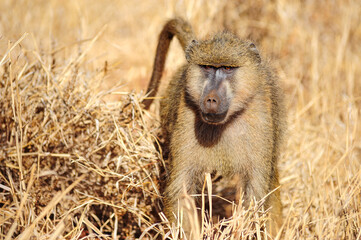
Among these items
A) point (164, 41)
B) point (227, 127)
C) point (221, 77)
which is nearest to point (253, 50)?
point (221, 77)

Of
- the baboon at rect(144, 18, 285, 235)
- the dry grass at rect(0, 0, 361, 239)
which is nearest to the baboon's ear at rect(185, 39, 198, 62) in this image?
the baboon at rect(144, 18, 285, 235)

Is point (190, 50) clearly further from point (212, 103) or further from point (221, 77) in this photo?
point (212, 103)

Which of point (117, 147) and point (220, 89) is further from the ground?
point (220, 89)

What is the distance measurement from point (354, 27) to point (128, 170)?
4059 millimetres

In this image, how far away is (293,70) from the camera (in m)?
5.92

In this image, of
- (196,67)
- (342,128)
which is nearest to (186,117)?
(196,67)

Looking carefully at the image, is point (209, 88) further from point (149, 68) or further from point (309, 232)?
point (149, 68)

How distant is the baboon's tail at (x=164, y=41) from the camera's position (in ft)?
12.8

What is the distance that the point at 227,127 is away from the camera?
10.0 ft

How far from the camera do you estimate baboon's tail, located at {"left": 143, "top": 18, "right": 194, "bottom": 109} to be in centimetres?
391

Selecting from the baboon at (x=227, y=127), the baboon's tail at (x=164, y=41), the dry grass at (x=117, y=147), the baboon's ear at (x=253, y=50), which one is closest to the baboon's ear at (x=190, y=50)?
the baboon at (x=227, y=127)

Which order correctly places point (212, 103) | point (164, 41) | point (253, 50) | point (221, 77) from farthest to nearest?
point (164, 41) → point (253, 50) → point (221, 77) → point (212, 103)

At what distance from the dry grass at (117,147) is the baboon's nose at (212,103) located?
24.6 inches

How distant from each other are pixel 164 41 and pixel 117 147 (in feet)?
3.54
